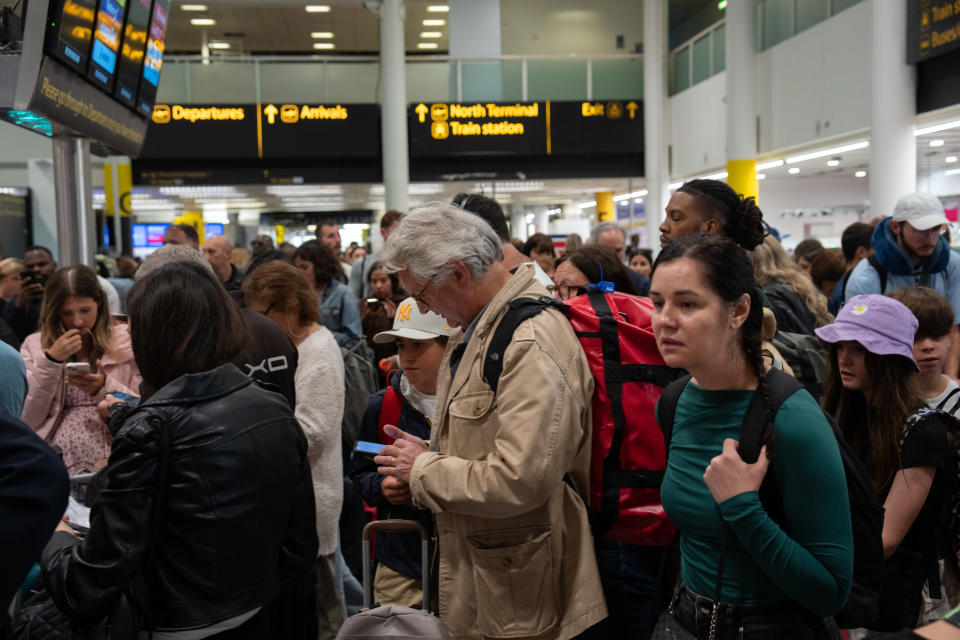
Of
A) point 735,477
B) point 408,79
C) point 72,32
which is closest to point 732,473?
point 735,477

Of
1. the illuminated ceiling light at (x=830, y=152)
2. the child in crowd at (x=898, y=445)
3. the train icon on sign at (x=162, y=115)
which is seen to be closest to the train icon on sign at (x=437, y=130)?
the train icon on sign at (x=162, y=115)

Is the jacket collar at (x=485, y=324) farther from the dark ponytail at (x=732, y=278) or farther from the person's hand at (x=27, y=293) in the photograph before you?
the person's hand at (x=27, y=293)

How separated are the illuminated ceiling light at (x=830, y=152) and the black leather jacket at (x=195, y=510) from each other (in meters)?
10.7

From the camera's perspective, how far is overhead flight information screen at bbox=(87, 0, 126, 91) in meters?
6.45

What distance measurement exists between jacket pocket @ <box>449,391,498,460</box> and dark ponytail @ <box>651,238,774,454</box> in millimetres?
566

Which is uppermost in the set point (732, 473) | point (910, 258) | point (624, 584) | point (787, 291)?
point (910, 258)

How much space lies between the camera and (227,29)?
66.6 ft

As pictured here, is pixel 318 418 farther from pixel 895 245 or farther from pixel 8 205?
pixel 8 205

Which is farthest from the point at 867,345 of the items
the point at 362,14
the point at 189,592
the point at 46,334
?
the point at 362,14

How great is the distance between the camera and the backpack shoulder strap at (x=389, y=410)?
3062 mm

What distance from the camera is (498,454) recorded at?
80.1 inches

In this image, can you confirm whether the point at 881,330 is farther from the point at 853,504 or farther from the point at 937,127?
the point at 937,127

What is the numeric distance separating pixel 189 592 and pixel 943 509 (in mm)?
2001

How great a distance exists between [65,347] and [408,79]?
12433 millimetres
